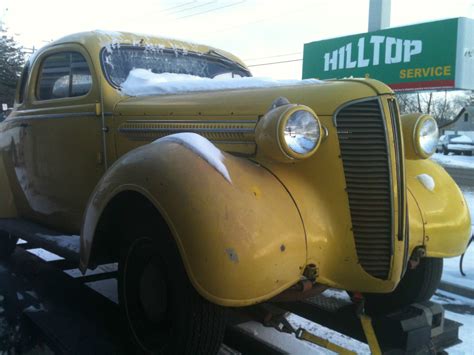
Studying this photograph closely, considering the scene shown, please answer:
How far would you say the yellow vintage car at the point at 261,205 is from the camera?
2.19 meters

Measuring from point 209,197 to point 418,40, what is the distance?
1305 centimetres

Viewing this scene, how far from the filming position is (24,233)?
3967 mm

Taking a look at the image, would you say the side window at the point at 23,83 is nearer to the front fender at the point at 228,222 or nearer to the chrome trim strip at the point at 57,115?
the chrome trim strip at the point at 57,115

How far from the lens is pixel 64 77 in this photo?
13.5ft

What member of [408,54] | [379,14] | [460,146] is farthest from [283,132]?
[460,146]

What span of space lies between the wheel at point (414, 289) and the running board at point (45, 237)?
6.35 ft

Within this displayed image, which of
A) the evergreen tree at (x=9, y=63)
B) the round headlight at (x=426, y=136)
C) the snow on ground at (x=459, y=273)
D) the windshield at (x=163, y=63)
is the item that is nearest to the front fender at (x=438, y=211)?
the round headlight at (x=426, y=136)

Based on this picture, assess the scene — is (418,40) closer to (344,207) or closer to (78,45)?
(78,45)

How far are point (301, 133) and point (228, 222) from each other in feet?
1.92

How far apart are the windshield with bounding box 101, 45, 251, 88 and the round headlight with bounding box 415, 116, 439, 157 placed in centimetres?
196

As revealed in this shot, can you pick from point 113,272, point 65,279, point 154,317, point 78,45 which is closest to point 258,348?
point 154,317

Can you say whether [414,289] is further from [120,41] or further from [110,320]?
[120,41]

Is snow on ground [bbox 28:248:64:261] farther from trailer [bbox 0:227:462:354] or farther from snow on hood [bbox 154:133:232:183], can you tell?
snow on hood [bbox 154:133:232:183]

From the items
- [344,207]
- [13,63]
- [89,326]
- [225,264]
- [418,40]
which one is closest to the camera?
[225,264]
